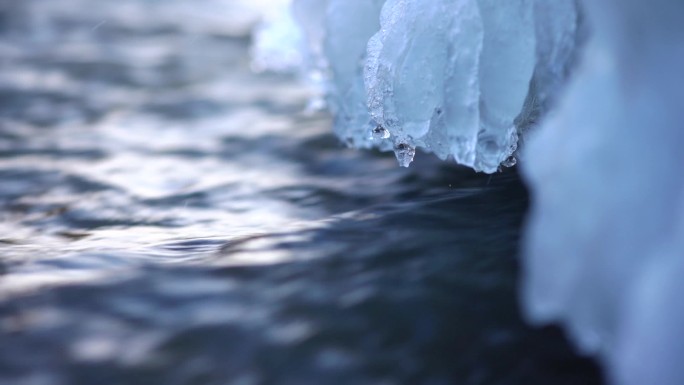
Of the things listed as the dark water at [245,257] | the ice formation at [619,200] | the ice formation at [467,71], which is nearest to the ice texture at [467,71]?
the ice formation at [467,71]

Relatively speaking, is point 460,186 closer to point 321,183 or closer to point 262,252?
point 321,183

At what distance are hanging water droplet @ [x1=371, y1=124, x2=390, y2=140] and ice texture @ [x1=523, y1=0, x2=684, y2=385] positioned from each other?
583 millimetres

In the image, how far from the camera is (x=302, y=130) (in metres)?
2.27

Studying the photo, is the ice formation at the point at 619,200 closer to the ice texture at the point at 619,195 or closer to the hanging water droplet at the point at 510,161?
the ice texture at the point at 619,195

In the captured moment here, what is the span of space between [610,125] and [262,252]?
1.82 feet

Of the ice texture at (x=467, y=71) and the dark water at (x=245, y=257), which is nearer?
the dark water at (x=245, y=257)

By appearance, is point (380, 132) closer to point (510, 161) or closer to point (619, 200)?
point (510, 161)

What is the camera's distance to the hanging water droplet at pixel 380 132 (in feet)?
5.13

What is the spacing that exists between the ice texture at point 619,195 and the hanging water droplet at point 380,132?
583 millimetres

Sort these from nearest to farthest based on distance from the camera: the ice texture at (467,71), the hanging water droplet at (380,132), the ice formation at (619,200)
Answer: the ice formation at (619,200)
the ice texture at (467,71)
the hanging water droplet at (380,132)

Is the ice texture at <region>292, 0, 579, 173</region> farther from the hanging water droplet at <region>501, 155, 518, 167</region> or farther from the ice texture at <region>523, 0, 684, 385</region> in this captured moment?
the ice texture at <region>523, 0, 684, 385</region>

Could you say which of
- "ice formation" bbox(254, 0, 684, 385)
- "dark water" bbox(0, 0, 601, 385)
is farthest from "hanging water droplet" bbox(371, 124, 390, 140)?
"ice formation" bbox(254, 0, 684, 385)

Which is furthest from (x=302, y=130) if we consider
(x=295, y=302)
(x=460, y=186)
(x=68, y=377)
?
(x=68, y=377)

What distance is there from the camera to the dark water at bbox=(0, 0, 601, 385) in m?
1.02
